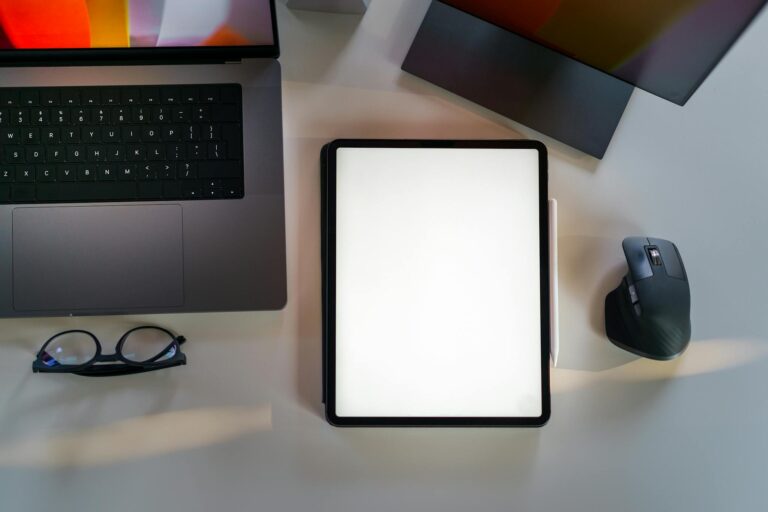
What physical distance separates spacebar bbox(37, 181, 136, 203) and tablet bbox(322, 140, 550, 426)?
246mm

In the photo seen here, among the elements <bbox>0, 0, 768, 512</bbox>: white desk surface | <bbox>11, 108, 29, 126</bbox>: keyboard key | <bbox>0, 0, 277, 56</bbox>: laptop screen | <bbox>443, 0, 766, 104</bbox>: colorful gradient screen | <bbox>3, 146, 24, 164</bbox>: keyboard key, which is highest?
<bbox>0, 0, 277, 56</bbox>: laptop screen

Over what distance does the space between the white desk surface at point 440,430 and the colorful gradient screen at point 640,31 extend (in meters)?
0.14

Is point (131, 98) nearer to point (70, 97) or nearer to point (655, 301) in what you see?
point (70, 97)

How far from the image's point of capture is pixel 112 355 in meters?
0.75

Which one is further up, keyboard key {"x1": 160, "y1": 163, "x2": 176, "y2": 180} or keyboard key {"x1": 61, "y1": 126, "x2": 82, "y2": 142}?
keyboard key {"x1": 61, "y1": 126, "x2": 82, "y2": 142}

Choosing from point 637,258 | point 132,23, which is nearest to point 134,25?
point 132,23

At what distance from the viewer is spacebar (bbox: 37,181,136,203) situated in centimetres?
73

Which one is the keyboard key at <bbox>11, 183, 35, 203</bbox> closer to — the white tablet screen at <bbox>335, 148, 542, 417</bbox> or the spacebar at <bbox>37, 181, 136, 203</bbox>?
the spacebar at <bbox>37, 181, 136, 203</bbox>

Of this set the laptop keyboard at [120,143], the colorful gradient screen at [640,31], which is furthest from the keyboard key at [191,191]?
the colorful gradient screen at [640,31]

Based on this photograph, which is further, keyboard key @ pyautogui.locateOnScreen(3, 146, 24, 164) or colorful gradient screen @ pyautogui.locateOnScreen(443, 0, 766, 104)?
keyboard key @ pyautogui.locateOnScreen(3, 146, 24, 164)

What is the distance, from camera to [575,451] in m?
0.79

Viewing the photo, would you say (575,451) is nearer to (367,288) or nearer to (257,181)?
(367,288)

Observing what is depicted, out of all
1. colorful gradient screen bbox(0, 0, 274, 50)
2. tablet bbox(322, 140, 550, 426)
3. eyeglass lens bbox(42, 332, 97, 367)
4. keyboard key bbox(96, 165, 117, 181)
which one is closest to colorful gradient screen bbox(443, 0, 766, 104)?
tablet bbox(322, 140, 550, 426)

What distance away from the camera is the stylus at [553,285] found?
74 cm
